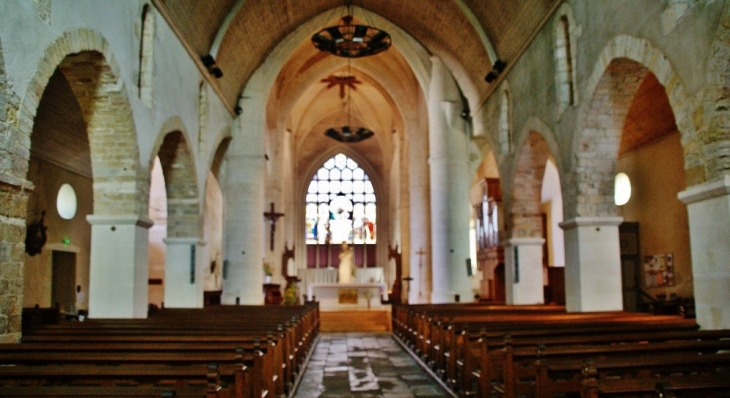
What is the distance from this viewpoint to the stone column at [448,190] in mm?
19547

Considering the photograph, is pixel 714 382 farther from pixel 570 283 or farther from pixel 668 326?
pixel 570 283

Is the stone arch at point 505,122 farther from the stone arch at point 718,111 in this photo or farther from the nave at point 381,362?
the stone arch at point 718,111

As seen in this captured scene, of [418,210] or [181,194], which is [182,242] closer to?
[181,194]

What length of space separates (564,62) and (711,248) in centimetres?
566

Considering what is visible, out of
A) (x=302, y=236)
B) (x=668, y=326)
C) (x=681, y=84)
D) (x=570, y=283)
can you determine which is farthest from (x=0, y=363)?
(x=302, y=236)

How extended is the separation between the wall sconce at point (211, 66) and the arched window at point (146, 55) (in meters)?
3.34

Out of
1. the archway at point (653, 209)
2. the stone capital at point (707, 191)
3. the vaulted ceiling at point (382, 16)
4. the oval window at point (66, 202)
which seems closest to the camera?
the stone capital at point (707, 191)

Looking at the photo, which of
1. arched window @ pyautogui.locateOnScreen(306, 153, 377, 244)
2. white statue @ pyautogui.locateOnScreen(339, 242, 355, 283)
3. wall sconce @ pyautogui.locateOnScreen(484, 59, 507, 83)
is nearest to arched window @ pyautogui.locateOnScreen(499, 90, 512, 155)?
wall sconce @ pyautogui.locateOnScreen(484, 59, 507, 83)

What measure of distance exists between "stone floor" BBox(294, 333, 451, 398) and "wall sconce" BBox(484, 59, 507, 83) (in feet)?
22.2

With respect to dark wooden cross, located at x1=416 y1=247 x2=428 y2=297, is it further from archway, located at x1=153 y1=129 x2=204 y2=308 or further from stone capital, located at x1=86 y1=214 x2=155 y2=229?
stone capital, located at x1=86 y1=214 x2=155 y2=229

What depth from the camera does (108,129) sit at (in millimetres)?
10828

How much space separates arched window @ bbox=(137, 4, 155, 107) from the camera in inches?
453

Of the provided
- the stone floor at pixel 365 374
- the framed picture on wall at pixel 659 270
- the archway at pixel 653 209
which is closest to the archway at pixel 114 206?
the stone floor at pixel 365 374

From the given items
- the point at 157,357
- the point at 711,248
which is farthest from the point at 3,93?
the point at 711,248
